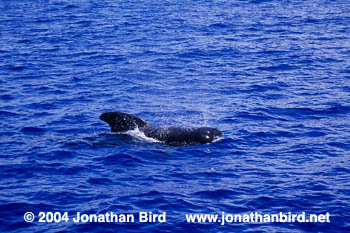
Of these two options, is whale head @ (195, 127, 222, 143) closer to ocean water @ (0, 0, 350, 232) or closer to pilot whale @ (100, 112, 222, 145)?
pilot whale @ (100, 112, 222, 145)

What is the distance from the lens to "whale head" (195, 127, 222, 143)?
1981cm

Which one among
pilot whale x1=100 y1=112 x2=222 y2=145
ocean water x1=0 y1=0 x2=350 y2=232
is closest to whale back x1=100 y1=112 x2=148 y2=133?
pilot whale x1=100 y1=112 x2=222 y2=145

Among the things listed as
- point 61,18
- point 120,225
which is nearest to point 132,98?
point 120,225

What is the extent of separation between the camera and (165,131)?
792 inches

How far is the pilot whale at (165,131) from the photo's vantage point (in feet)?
65.0

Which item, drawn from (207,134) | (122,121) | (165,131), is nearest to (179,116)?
(165,131)

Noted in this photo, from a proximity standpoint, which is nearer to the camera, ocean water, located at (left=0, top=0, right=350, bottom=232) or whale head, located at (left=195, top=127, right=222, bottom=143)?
ocean water, located at (left=0, top=0, right=350, bottom=232)

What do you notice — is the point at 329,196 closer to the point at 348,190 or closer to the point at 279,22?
the point at 348,190

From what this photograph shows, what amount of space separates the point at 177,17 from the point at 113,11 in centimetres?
780

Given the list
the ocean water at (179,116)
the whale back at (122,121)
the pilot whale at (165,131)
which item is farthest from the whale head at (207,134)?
the whale back at (122,121)

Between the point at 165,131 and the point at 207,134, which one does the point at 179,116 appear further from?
the point at 207,134

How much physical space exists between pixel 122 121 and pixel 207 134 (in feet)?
10.4

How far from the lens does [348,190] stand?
16219 mm

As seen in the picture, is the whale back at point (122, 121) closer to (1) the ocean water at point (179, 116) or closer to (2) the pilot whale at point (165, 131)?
(2) the pilot whale at point (165, 131)
